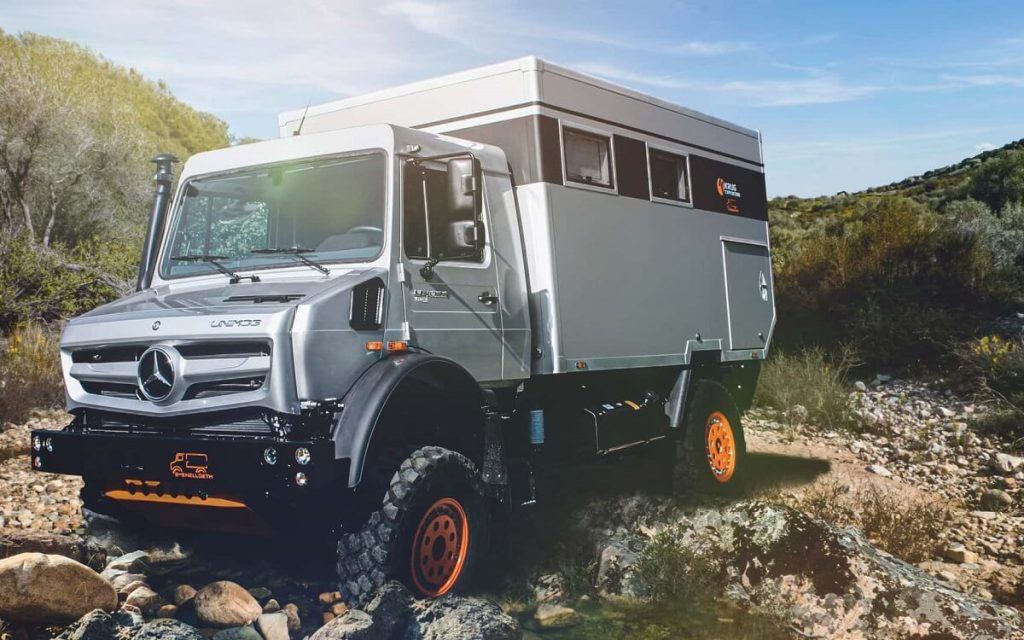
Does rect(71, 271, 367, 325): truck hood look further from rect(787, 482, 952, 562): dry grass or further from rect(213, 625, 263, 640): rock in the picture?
rect(787, 482, 952, 562): dry grass

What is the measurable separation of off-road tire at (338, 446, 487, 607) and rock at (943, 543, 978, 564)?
388 cm

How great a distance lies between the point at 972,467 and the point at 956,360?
13.0 ft

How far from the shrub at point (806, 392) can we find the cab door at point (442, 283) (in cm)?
730

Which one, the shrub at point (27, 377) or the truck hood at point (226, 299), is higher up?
the truck hood at point (226, 299)

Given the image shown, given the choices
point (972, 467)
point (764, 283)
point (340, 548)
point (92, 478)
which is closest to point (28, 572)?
point (92, 478)

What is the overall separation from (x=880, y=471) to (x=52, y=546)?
7821 millimetres

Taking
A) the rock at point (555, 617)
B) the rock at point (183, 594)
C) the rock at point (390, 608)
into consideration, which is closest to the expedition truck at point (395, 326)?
the rock at point (390, 608)

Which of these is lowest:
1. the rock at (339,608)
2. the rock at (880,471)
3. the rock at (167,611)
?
the rock at (880,471)

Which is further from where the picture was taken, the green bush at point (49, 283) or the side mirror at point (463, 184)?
the green bush at point (49, 283)

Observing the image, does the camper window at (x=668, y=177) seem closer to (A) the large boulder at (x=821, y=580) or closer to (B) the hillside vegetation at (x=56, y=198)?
(A) the large boulder at (x=821, y=580)

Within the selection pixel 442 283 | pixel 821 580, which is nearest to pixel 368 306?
pixel 442 283

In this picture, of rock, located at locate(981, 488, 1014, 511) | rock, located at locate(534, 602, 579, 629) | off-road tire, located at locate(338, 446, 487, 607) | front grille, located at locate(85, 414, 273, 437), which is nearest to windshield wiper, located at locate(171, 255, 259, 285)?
front grille, located at locate(85, 414, 273, 437)

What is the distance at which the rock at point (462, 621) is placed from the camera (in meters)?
4.53

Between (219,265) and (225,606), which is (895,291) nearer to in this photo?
(219,265)
